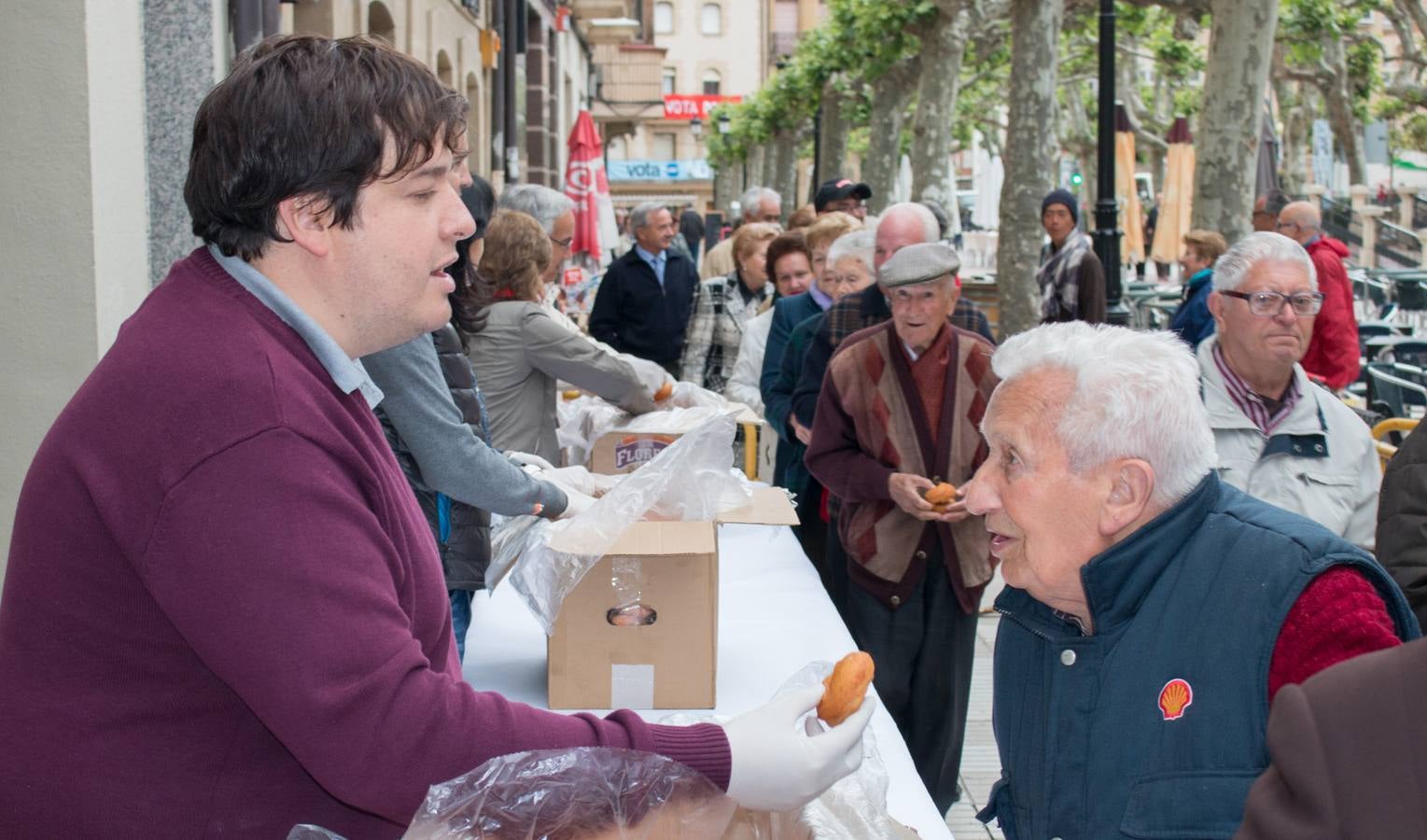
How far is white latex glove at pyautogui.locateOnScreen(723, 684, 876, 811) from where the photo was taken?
1.75m

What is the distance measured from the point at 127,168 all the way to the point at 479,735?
3389 mm

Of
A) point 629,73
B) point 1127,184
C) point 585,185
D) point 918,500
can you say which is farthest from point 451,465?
point 629,73

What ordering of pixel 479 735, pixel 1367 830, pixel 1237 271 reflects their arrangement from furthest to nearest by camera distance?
pixel 1237 271
pixel 479 735
pixel 1367 830

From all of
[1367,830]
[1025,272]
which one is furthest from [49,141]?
[1025,272]

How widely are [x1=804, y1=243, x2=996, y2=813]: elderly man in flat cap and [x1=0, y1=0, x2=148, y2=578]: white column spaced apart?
2.26 m

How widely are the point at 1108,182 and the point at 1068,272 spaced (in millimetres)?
2096

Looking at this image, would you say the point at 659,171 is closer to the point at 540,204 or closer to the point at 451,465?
the point at 540,204

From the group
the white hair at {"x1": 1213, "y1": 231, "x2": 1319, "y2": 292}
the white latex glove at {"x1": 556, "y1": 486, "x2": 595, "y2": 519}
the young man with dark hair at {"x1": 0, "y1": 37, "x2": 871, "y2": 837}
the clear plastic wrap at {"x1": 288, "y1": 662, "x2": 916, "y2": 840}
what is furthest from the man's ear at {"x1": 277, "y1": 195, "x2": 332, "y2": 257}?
the white hair at {"x1": 1213, "y1": 231, "x2": 1319, "y2": 292}

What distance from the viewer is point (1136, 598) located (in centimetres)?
219

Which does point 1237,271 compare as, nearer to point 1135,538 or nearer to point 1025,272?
point 1135,538

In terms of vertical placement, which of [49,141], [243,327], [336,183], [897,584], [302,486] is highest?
[49,141]

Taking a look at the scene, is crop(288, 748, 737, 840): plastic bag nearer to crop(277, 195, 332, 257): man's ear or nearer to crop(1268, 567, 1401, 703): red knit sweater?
crop(277, 195, 332, 257): man's ear

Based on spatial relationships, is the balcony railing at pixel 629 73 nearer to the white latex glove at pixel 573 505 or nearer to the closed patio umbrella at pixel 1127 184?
the closed patio umbrella at pixel 1127 184

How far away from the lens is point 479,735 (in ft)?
5.22
